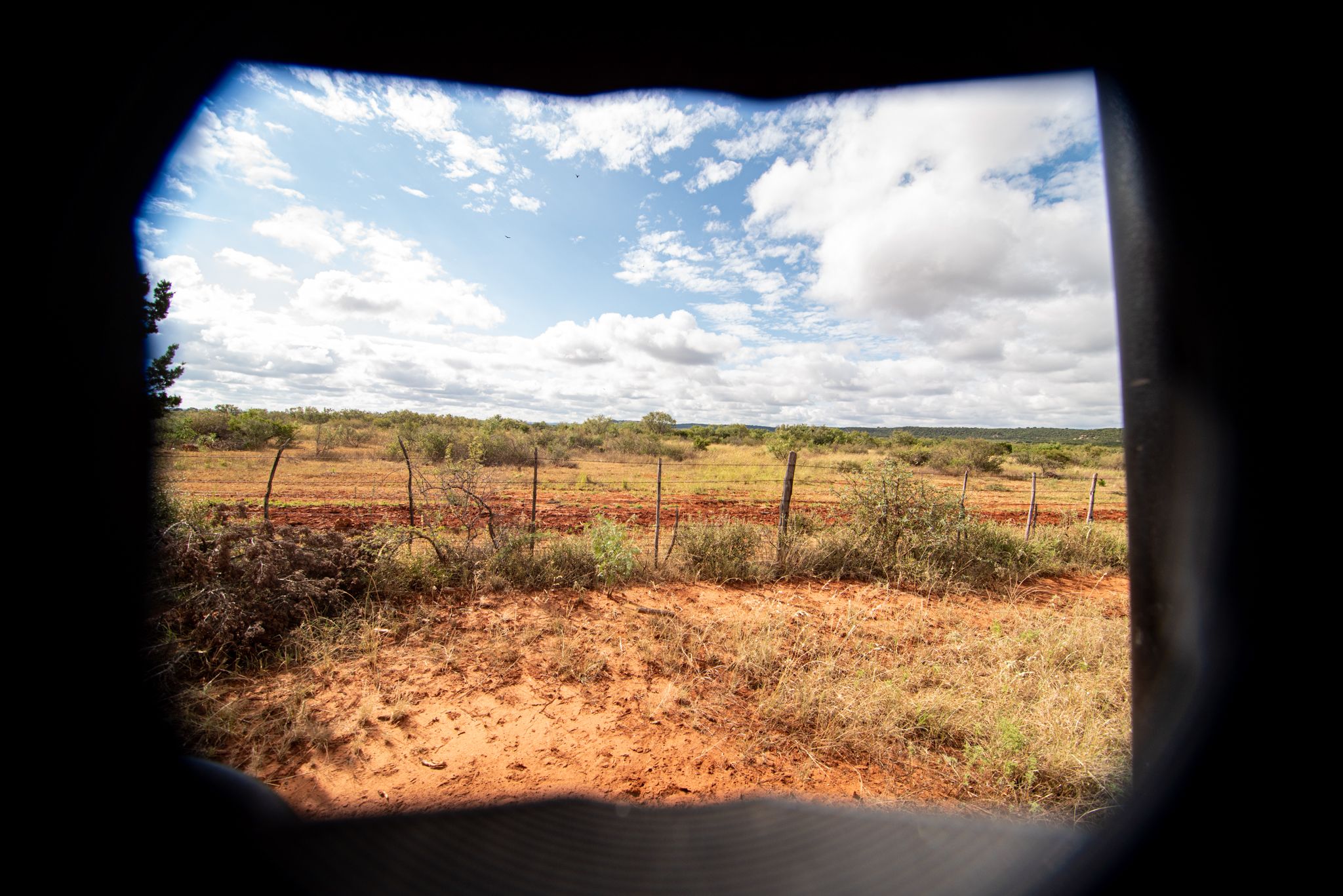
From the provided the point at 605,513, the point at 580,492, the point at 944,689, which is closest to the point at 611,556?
the point at 944,689

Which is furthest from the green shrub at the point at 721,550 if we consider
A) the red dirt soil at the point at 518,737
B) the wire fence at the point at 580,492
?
the red dirt soil at the point at 518,737

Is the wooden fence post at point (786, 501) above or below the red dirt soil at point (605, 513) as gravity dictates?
above

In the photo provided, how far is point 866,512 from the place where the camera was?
7062 millimetres

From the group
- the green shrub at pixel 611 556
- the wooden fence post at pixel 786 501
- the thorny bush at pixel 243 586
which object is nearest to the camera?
the thorny bush at pixel 243 586

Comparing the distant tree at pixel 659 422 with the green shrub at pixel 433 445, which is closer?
the green shrub at pixel 433 445

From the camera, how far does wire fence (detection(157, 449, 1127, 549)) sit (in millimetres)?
7918

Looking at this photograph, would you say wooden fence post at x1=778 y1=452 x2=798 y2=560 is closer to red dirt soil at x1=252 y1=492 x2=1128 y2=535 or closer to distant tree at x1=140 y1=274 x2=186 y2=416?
red dirt soil at x1=252 y1=492 x2=1128 y2=535

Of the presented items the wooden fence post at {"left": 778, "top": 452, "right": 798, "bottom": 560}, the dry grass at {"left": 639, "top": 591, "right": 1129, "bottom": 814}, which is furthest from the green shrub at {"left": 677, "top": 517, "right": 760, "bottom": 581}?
the dry grass at {"left": 639, "top": 591, "right": 1129, "bottom": 814}

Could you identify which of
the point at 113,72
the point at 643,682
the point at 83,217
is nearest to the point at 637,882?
the point at 83,217

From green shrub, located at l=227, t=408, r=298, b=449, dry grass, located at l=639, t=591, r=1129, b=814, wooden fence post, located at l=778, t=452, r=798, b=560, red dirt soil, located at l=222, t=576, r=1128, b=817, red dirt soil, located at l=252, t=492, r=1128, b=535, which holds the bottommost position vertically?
red dirt soil, located at l=222, t=576, r=1128, b=817

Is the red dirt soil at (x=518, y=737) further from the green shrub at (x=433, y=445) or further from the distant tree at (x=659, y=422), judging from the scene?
the distant tree at (x=659, y=422)

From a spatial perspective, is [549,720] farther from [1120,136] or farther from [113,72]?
[1120,136]

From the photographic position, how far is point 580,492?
14.2m

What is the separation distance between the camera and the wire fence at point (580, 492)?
7.92 meters
